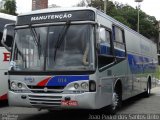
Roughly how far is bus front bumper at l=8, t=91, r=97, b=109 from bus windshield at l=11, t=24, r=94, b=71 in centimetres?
68

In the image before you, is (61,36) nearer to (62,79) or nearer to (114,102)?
(62,79)

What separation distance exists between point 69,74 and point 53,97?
2.36 feet

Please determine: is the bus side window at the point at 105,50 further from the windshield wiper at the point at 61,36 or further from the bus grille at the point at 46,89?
the bus grille at the point at 46,89

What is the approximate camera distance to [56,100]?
10.0 m

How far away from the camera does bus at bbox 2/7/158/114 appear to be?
9938 millimetres

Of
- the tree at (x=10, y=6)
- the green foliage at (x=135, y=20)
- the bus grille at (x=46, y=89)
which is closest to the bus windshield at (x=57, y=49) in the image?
the bus grille at (x=46, y=89)

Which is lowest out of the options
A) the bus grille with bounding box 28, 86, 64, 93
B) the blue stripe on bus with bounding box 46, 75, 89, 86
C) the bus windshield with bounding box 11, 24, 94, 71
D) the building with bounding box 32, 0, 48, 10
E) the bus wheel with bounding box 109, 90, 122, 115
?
the bus wheel with bounding box 109, 90, 122, 115

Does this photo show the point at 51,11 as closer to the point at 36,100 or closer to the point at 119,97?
the point at 36,100

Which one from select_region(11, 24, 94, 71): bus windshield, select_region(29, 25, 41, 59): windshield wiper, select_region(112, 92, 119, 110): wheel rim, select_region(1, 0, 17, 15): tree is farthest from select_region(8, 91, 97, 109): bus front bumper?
select_region(1, 0, 17, 15): tree

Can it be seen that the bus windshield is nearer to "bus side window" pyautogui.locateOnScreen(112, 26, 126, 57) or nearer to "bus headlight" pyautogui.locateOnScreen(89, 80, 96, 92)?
"bus headlight" pyautogui.locateOnScreen(89, 80, 96, 92)

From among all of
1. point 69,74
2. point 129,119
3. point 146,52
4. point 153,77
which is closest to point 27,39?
point 69,74

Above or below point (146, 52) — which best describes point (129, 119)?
below

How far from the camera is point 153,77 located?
67.6ft

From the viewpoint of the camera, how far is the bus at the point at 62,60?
32.6ft
